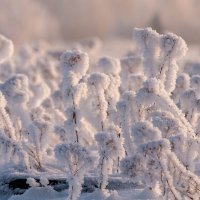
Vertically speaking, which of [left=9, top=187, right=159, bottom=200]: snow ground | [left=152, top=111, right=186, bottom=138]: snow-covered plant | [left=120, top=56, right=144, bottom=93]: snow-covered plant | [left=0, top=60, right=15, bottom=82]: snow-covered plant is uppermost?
[left=0, top=60, right=15, bottom=82]: snow-covered plant

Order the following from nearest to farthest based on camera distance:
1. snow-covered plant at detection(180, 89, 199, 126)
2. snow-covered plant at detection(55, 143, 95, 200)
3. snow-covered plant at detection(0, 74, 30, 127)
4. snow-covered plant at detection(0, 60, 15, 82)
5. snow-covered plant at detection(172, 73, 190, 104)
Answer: snow-covered plant at detection(55, 143, 95, 200), snow-covered plant at detection(180, 89, 199, 126), snow-covered plant at detection(0, 74, 30, 127), snow-covered plant at detection(172, 73, 190, 104), snow-covered plant at detection(0, 60, 15, 82)

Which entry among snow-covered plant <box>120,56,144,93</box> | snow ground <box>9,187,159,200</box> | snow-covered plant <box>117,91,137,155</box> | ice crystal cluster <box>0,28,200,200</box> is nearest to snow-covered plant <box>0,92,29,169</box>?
ice crystal cluster <box>0,28,200,200</box>

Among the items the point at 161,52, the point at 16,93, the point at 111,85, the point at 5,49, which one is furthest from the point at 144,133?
the point at 5,49

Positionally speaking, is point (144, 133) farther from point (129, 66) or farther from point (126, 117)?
point (129, 66)

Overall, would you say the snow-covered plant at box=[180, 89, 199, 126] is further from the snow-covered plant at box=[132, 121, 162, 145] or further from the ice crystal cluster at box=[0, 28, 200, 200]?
the snow-covered plant at box=[132, 121, 162, 145]

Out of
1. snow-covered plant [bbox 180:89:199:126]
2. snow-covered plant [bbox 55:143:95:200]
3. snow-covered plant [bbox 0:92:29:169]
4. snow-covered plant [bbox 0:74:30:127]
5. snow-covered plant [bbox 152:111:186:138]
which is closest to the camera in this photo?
snow-covered plant [bbox 55:143:95:200]

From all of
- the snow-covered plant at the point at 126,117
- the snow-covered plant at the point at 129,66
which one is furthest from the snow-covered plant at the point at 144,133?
the snow-covered plant at the point at 129,66

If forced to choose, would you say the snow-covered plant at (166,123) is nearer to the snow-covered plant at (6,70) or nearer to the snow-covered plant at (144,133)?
the snow-covered plant at (144,133)

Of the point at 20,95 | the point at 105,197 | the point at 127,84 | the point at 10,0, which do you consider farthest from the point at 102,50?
the point at 105,197

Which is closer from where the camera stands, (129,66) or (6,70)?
(129,66)
